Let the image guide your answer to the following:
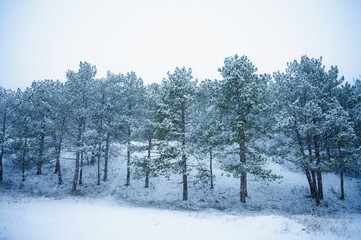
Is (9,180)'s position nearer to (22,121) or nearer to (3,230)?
(22,121)

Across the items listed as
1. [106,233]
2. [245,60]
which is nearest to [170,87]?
[245,60]

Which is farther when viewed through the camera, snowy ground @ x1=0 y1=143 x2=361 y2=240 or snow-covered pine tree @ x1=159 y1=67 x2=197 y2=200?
snow-covered pine tree @ x1=159 y1=67 x2=197 y2=200

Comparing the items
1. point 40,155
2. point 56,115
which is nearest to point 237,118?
point 56,115

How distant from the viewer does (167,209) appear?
48.3 feet

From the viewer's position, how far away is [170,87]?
15.9 meters

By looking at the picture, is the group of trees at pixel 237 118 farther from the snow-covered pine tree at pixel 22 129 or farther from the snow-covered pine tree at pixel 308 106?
the snow-covered pine tree at pixel 22 129

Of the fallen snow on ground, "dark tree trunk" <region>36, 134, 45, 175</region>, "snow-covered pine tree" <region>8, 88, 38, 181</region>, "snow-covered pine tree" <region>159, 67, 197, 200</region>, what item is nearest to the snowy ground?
the fallen snow on ground

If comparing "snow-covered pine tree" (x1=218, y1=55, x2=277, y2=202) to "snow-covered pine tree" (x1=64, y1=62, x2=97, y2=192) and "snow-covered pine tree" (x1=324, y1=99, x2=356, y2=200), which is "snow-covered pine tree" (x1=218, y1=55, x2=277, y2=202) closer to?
"snow-covered pine tree" (x1=324, y1=99, x2=356, y2=200)

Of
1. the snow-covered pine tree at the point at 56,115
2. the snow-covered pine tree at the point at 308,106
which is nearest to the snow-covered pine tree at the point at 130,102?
the snow-covered pine tree at the point at 56,115

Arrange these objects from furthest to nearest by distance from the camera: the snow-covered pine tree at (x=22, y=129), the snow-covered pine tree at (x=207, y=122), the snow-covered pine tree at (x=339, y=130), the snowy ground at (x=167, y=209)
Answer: the snow-covered pine tree at (x=22, y=129), the snow-covered pine tree at (x=207, y=122), the snow-covered pine tree at (x=339, y=130), the snowy ground at (x=167, y=209)

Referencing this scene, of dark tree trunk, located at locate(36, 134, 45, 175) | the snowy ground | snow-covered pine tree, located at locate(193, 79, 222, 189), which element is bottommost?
the snowy ground

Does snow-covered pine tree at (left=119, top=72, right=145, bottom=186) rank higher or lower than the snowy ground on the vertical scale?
higher

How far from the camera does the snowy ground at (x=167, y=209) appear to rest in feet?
26.3

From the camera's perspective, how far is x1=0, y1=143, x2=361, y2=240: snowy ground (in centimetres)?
803
